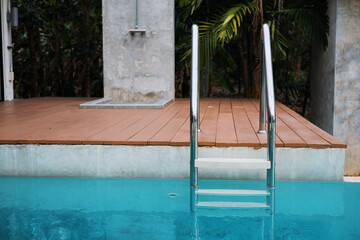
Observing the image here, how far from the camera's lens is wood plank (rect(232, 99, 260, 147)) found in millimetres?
2816

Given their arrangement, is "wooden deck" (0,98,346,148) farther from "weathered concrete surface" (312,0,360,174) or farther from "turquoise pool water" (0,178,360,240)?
"weathered concrete surface" (312,0,360,174)

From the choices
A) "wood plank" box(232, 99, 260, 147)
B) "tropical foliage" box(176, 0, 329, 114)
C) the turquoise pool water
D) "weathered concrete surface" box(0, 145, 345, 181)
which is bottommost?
the turquoise pool water

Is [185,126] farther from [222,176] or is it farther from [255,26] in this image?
[255,26]

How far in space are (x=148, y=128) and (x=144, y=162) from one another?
629mm

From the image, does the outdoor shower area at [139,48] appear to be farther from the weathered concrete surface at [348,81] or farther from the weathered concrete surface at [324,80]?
the weathered concrete surface at [348,81]

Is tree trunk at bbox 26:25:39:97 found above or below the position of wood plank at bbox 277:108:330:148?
above

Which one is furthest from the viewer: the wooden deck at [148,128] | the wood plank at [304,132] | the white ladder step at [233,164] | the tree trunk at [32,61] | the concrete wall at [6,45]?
the tree trunk at [32,61]

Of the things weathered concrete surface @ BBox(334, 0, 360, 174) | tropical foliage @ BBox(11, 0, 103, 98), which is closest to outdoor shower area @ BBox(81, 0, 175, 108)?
weathered concrete surface @ BBox(334, 0, 360, 174)

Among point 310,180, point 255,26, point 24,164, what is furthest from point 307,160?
point 255,26

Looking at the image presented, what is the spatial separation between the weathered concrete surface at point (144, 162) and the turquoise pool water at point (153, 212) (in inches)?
2.3

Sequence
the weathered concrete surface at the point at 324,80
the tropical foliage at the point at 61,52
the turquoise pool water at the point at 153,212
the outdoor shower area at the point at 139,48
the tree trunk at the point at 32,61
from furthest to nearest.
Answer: the tropical foliage at the point at 61,52, the tree trunk at the point at 32,61, the outdoor shower area at the point at 139,48, the weathered concrete surface at the point at 324,80, the turquoise pool water at the point at 153,212

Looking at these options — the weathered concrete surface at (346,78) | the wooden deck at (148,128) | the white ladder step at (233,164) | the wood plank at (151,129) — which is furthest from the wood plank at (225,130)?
the weathered concrete surface at (346,78)

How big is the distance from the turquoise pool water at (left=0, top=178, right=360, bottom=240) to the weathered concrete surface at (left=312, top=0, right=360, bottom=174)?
2697 millimetres

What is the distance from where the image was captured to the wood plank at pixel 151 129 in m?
2.85
